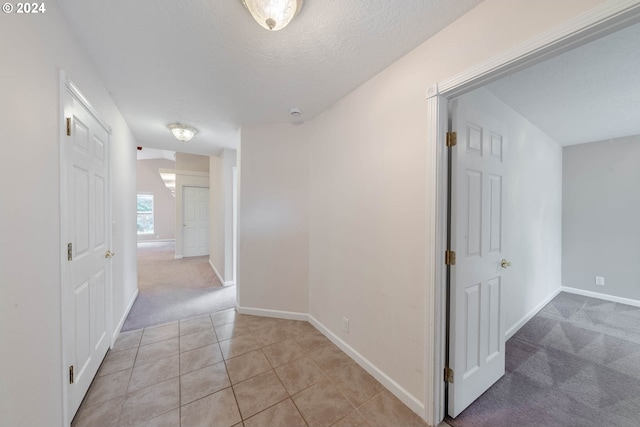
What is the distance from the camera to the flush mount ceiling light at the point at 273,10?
1105 mm

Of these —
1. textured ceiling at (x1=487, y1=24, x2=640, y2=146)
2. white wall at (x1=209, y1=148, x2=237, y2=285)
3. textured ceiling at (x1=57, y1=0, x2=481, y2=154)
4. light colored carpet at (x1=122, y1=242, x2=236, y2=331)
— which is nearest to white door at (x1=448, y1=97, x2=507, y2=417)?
textured ceiling at (x1=487, y1=24, x2=640, y2=146)

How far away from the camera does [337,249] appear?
7.56ft

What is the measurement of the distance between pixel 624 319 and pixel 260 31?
5.08m

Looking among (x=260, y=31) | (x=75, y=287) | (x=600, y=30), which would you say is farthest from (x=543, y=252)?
(x=75, y=287)

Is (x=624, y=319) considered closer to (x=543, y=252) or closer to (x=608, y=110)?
(x=543, y=252)

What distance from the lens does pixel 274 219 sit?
289cm

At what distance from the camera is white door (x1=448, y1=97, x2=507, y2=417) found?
147cm

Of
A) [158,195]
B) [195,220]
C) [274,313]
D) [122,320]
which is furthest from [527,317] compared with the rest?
[158,195]

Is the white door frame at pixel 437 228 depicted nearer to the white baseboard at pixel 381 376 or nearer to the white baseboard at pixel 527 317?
the white baseboard at pixel 381 376

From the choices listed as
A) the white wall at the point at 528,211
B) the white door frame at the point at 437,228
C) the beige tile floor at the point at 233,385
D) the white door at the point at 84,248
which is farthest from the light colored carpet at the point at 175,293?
the white wall at the point at 528,211

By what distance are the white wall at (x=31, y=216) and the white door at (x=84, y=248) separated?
130 mm

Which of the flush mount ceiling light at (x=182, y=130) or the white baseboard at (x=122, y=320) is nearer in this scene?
the white baseboard at (x=122, y=320)

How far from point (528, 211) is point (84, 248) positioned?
4374 millimetres

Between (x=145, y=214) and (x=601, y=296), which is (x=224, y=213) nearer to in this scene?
(x=601, y=296)
